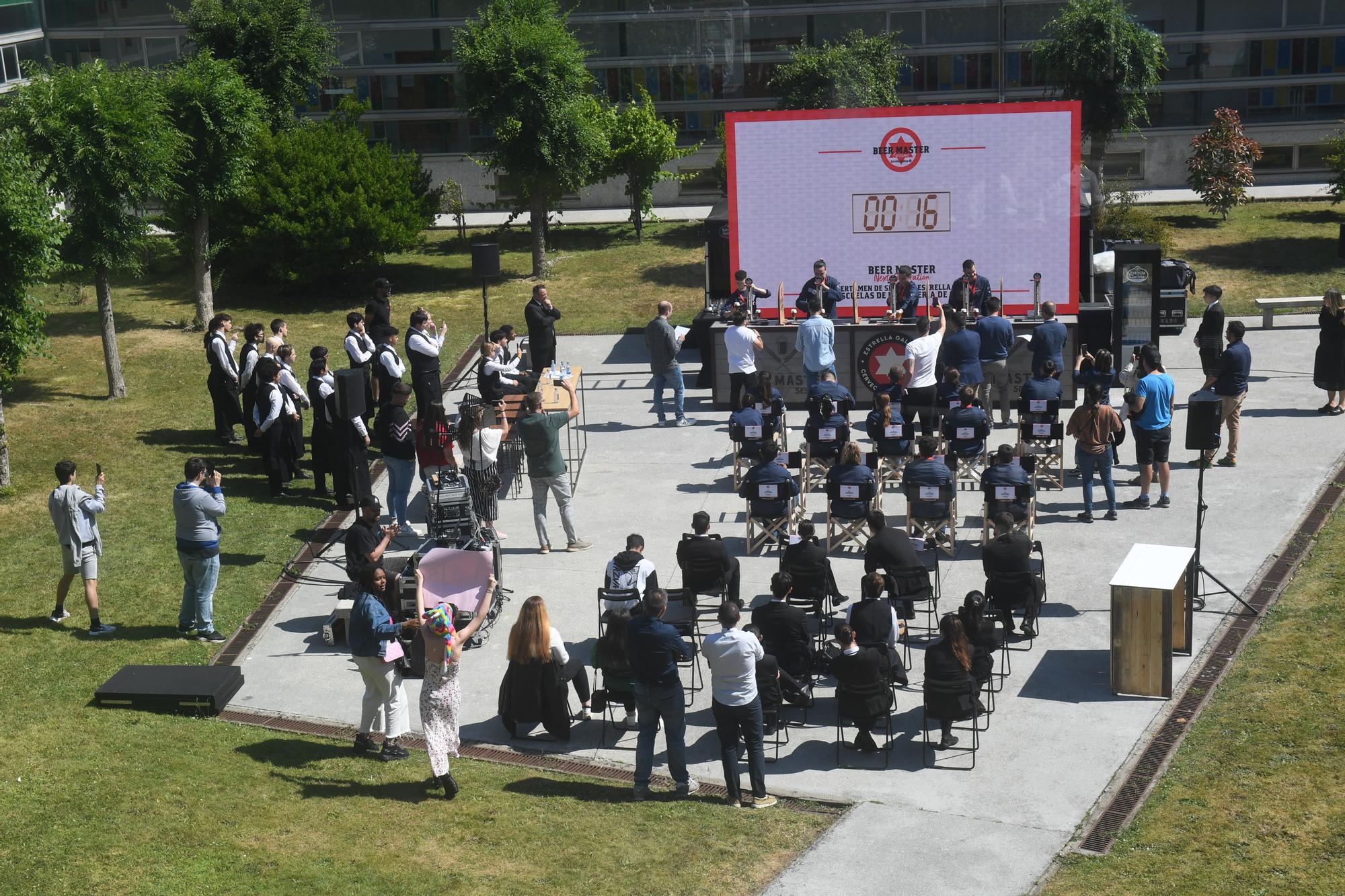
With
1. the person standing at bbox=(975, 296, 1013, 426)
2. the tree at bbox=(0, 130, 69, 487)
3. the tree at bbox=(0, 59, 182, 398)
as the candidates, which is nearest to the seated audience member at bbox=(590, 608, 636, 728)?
the person standing at bbox=(975, 296, 1013, 426)

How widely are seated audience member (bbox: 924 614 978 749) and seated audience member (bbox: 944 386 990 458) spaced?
577 cm

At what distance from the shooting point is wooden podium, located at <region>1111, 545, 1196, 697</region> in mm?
12227

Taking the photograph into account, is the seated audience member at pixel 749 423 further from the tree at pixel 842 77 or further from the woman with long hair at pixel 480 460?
the tree at pixel 842 77

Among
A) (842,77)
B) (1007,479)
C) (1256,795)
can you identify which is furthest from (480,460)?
(842,77)

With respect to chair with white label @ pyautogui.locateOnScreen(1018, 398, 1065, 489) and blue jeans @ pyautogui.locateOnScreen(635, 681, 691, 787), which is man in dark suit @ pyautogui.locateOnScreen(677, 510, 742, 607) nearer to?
blue jeans @ pyautogui.locateOnScreen(635, 681, 691, 787)

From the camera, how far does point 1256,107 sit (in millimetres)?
38062

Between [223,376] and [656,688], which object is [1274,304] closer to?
[223,376]

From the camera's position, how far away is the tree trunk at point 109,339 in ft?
73.2

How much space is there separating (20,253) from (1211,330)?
15.4m

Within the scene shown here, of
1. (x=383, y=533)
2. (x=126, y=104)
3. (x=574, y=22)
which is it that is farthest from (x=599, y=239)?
(x=383, y=533)

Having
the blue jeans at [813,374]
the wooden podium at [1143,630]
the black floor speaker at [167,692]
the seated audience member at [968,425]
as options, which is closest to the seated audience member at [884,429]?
the seated audience member at [968,425]

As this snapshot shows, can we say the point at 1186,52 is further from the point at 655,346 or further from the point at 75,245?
the point at 75,245

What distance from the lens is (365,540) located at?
13336mm

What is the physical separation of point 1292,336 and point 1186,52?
16095mm
